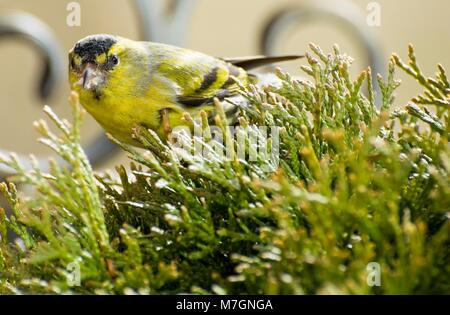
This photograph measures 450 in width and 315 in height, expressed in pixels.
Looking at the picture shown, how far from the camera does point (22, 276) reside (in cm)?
101

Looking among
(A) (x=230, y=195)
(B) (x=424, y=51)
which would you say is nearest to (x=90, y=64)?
(A) (x=230, y=195)

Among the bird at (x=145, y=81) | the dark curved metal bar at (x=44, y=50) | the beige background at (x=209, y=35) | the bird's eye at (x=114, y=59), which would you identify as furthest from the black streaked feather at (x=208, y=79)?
the beige background at (x=209, y=35)

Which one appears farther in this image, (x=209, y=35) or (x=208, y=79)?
(x=209, y=35)

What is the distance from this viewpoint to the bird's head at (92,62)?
1.67m

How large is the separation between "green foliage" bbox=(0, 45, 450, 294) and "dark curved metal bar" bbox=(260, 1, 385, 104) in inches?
84.6

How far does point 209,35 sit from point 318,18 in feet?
8.16

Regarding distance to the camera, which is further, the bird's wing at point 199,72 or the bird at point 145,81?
the bird's wing at point 199,72

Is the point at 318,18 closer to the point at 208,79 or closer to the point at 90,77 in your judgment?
the point at 208,79

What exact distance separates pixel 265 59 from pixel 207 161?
2.51ft

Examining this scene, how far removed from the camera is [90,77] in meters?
Result: 1.67

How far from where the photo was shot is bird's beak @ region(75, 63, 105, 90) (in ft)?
5.43

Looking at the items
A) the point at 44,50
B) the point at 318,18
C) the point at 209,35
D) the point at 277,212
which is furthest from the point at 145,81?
the point at 209,35

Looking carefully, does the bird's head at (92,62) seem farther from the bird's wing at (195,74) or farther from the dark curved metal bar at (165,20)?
the dark curved metal bar at (165,20)
